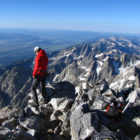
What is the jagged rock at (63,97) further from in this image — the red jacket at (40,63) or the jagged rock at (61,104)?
the red jacket at (40,63)

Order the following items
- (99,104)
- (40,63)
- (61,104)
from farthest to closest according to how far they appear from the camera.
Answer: (61,104) < (40,63) < (99,104)

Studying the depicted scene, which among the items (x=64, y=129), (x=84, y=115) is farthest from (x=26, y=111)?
(x=84, y=115)

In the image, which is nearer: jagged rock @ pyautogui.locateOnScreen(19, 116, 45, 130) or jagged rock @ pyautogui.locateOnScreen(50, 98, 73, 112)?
jagged rock @ pyautogui.locateOnScreen(19, 116, 45, 130)

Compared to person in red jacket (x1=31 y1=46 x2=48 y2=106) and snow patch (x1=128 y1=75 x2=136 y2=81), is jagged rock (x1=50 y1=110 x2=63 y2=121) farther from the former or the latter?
snow patch (x1=128 y1=75 x2=136 y2=81)

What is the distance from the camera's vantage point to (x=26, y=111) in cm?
1505

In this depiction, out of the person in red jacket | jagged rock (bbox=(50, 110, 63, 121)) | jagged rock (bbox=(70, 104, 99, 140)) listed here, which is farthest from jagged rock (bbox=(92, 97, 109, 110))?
the person in red jacket

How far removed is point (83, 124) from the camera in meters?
10.2

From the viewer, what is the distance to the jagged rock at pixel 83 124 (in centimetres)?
960

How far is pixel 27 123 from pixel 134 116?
26.0 ft

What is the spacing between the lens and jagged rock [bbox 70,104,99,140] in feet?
31.5

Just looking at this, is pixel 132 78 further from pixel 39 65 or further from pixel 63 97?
pixel 39 65

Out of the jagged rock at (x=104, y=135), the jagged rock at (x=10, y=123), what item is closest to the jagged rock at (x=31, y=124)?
the jagged rock at (x=10, y=123)

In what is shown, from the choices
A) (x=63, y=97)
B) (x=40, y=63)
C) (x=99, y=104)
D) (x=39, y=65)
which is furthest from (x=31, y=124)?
(x=63, y=97)

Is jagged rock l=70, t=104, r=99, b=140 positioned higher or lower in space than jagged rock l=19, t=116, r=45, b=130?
higher
